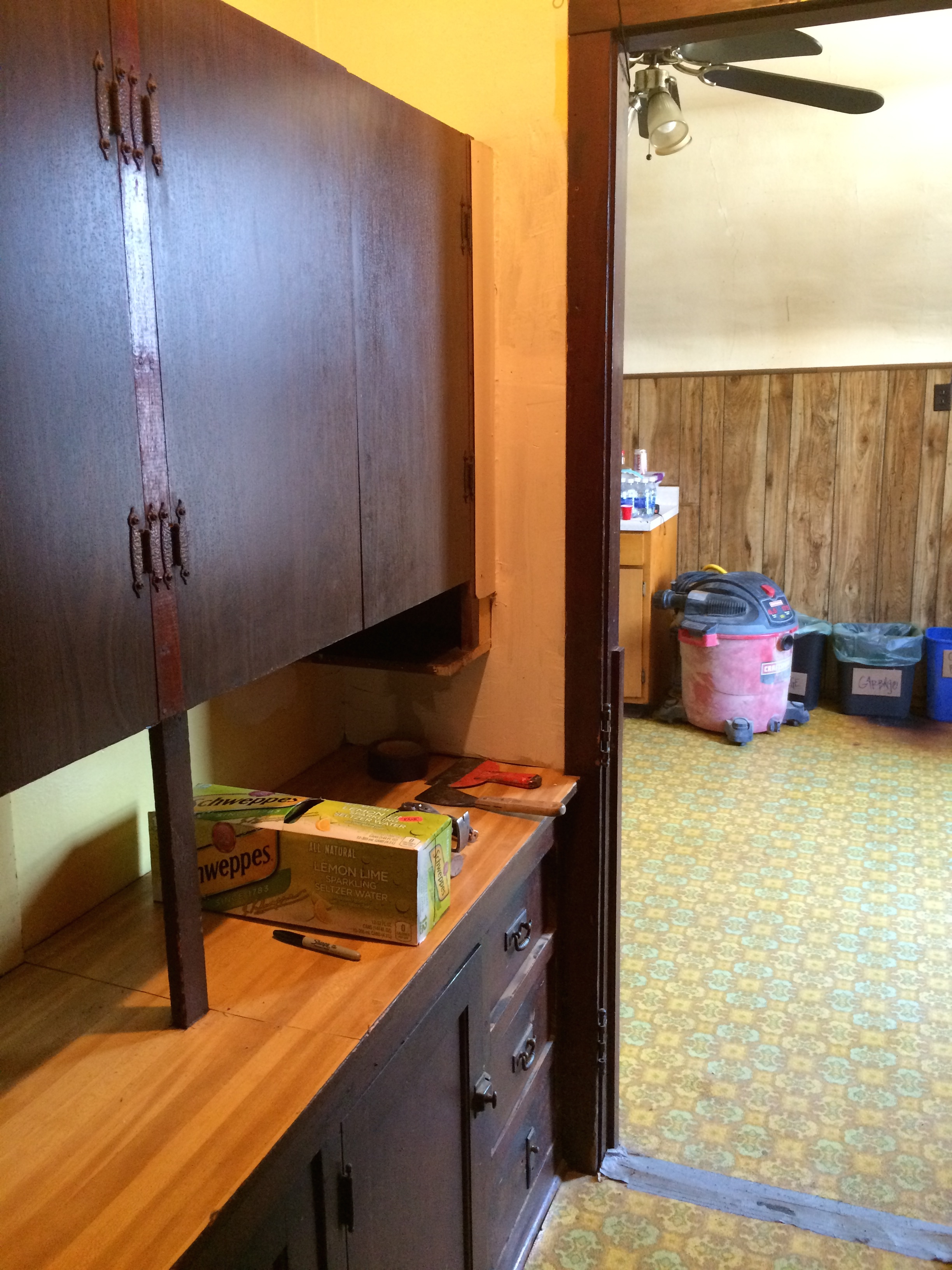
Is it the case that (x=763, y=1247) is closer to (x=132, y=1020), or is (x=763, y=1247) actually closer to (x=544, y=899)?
(x=544, y=899)

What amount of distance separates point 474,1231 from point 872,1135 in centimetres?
98

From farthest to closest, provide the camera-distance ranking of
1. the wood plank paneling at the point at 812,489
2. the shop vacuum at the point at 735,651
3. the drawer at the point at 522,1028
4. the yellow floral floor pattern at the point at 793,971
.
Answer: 1. the wood plank paneling at the point at 812,489
2. the shop vacuum at the point at 735,651
3. the yellow floral floor pattern at the point at 793,971
4. the drawer at the point at 522,1028

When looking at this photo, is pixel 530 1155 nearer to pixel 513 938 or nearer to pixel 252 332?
pixel 513 938

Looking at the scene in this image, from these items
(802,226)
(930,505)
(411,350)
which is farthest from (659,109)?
(930,505)

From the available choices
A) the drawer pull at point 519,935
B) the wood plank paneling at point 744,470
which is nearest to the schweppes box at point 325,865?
the drawer pull at point 519,935

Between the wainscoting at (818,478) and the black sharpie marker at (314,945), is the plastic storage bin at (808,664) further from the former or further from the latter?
the black sharpie marker at (314,945)

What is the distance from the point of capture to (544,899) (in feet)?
6.06

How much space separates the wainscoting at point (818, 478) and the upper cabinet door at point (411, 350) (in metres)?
3.54

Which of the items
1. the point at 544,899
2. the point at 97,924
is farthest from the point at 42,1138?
the point at 544,899

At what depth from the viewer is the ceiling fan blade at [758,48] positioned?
2.63 metres

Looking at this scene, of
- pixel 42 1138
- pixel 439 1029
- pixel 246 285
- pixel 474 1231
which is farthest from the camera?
pixel 474 1231

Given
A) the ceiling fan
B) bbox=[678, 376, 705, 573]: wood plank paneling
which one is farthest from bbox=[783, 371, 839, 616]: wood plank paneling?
the ceiling fan

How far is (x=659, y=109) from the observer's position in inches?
124

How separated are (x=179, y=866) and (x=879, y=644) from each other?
409 centimetres
